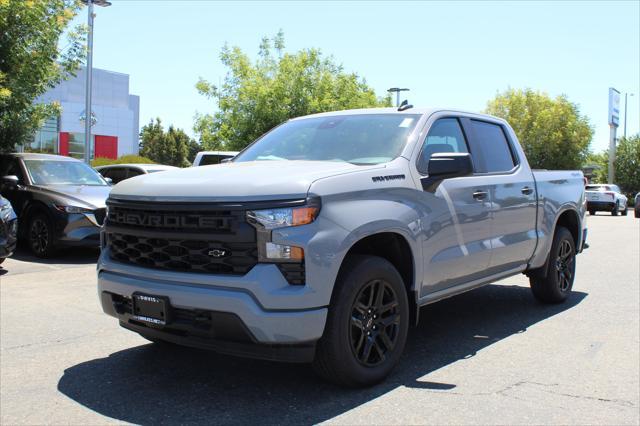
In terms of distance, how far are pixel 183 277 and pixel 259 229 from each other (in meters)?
0.56

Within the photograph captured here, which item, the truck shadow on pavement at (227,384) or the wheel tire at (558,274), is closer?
the truck shadow on pavement at (227,384)

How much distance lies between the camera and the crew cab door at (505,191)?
5488 mm

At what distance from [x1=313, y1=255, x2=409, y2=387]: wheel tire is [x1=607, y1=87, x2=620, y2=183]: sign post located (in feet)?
179

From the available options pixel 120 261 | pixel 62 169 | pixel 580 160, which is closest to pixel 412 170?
pixel 120 261

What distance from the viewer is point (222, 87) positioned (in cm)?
2588

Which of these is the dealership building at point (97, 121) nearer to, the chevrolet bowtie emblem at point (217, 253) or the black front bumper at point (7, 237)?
the black front bumper at point (7, 237)

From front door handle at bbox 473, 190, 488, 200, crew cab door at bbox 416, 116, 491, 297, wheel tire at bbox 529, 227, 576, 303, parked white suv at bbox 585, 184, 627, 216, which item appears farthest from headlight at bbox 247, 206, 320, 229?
parked white suv at bbox 585, 184, 627, 216

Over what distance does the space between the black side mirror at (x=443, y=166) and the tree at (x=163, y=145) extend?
68.7 m

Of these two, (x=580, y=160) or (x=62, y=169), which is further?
(x=580, y=160)

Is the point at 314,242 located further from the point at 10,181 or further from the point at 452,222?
the point at 10,181

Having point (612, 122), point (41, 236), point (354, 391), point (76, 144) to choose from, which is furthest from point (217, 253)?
point (612, 122)

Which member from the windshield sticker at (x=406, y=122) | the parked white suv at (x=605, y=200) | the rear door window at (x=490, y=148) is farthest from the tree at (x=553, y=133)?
the windshield sticker at (x=406, y=122)

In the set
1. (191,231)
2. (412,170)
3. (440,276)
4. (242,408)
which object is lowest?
(242,408)

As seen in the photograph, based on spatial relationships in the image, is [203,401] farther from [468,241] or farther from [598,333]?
[598,333]
